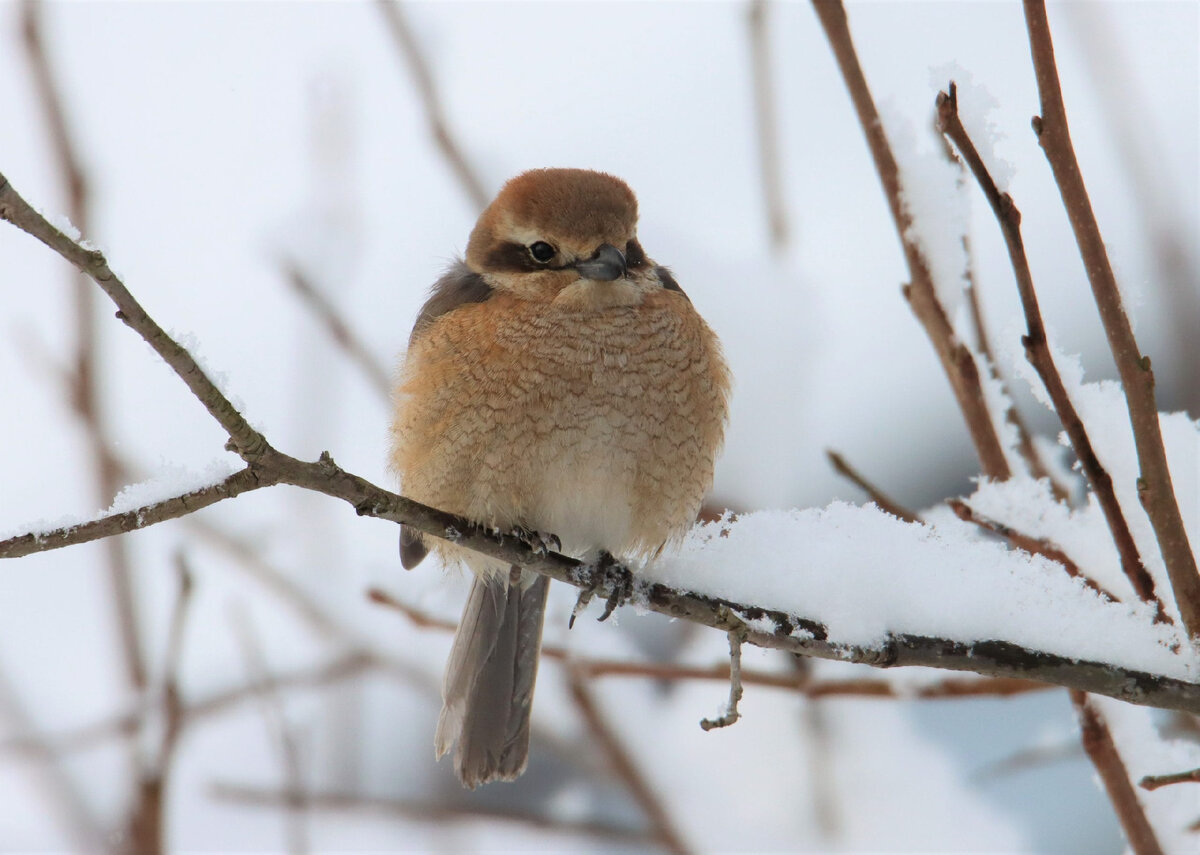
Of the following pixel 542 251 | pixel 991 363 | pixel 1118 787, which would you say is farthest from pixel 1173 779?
pixel 542 251

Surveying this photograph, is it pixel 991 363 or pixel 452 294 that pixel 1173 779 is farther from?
pixel 452 294

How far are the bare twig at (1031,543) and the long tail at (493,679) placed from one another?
4.19 feet

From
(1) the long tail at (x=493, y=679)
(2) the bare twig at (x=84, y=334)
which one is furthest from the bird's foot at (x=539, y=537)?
(2) the bare twig at (x=84, y=334)

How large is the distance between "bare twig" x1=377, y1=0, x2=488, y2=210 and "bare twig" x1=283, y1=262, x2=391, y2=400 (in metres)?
0.50

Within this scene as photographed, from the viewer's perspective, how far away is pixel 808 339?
355 cm

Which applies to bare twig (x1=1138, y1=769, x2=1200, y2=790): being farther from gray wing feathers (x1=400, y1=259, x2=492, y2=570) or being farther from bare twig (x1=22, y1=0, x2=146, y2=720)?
bare twig (x1=22, y1=0, x2=146, y2=720)

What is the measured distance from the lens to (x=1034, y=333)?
1696 mm

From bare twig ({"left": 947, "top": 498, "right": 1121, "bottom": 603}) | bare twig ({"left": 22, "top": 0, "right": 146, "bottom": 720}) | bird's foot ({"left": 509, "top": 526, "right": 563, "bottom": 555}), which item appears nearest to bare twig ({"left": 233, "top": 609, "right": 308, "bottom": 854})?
bare twig ({"left": 22, "top": 0, "right": 146, "bottom": 720})

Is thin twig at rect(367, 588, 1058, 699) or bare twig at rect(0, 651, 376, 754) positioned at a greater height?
bare twig at rect(0, 651, 376, 754)

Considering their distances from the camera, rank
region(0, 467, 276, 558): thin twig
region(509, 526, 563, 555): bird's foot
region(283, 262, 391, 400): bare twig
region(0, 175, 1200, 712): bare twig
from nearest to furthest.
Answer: region(0, 175, 1200, 712): bare twig
region(0, 467, 276, 558): thin twig
region(509, 526, 563, 555): bird's foot
region(283, 262, 391, 400): bare twig

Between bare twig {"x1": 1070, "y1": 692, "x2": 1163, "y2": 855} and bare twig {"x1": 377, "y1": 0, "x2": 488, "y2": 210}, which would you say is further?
bare twig {"x1": 377, "y1": 0, "x2": 488, "y2": 210}

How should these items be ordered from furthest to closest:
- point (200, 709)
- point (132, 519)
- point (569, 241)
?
point (569, 241) < point (200, 709) < point (132, 519)

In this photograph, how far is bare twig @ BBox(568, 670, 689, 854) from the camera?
9.46 feet

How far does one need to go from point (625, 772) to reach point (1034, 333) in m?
1.66
